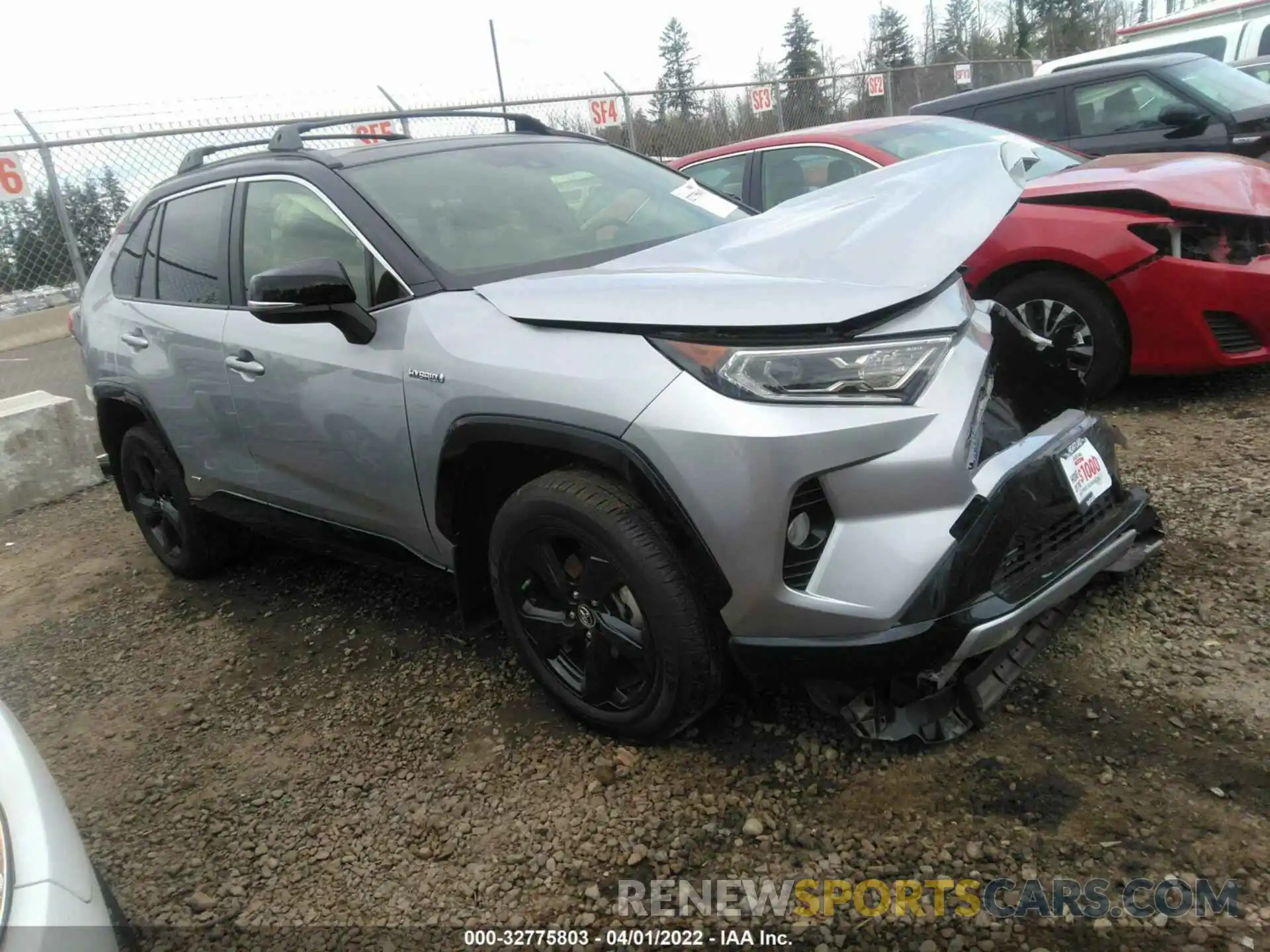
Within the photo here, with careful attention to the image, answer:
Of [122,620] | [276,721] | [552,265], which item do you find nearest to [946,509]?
[552,265]

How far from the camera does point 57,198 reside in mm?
7566

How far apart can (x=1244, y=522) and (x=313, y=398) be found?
3058 mm

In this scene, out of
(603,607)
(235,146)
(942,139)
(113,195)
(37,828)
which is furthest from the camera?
(113,195)

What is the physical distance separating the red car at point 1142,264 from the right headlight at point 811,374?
2.31 metres

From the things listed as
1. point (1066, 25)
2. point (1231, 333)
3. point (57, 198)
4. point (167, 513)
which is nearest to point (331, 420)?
point (167, 513)

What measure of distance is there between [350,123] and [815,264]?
7.05 ft

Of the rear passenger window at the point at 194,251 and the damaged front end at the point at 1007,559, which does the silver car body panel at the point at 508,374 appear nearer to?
the damaged front end at the point at 1007,559

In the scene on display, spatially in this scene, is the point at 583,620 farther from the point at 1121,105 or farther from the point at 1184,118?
the point at 1121,105

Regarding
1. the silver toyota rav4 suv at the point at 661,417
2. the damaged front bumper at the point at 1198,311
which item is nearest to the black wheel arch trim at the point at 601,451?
the silver toyota rav4 suv at the point at 661,417

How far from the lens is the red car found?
394 cm

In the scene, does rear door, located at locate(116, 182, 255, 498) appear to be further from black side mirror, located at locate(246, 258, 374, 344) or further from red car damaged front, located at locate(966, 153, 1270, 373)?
red car damaged front, located at locate(966, 153, 1270, 373)

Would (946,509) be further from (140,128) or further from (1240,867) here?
(140,128)

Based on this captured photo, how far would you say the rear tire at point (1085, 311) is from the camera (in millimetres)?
4152

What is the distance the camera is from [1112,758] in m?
2.22
